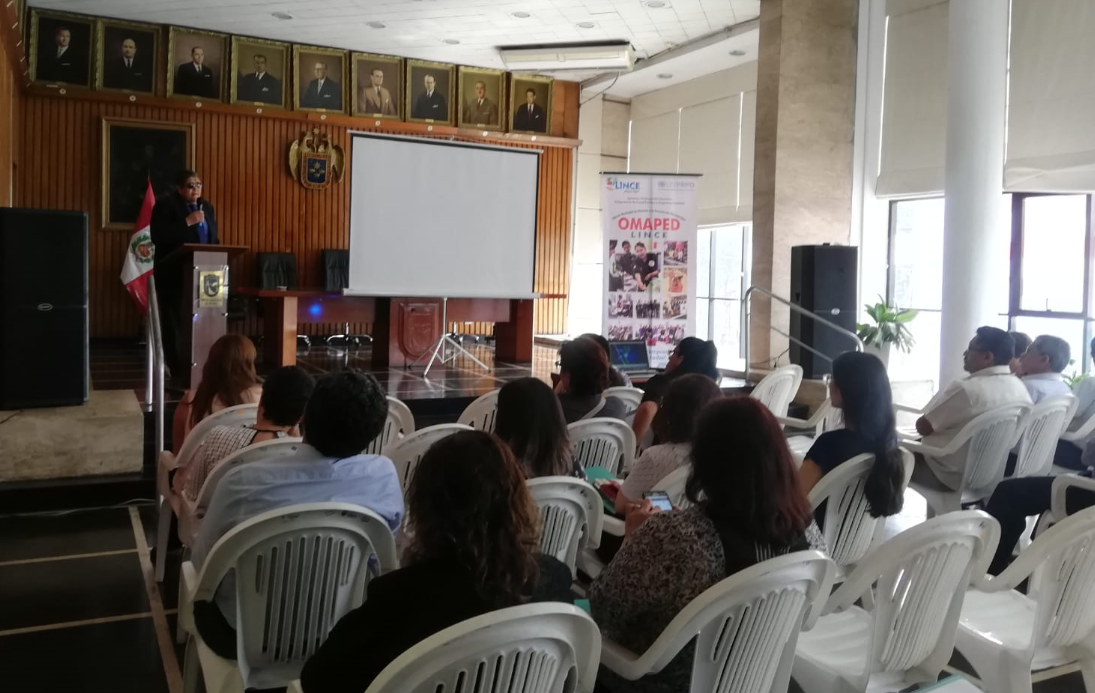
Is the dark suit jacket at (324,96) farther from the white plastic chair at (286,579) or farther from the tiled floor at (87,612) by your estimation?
the white plastic chair at (286,579)

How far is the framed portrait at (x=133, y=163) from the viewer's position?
404 inches

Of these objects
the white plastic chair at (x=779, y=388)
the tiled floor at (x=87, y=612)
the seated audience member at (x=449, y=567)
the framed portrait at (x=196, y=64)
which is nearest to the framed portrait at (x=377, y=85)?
the framed portrait at (x=196, y=64)

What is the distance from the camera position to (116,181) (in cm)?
1031

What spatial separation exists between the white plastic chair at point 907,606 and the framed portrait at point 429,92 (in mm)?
10813

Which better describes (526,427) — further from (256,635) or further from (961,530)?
(961,530)

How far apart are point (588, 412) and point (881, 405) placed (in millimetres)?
1294

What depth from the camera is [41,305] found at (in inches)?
182

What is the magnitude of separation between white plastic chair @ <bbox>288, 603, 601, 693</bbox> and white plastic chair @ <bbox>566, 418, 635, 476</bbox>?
1.99 meters

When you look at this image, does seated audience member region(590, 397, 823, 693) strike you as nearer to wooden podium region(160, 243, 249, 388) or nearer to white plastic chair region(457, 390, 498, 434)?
white plastic chair region(457, 390, 498, 434)

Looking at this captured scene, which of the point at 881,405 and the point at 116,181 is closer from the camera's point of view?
the point at 881,405

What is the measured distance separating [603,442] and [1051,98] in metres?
6.25

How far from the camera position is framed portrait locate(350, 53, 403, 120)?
38.0 feet

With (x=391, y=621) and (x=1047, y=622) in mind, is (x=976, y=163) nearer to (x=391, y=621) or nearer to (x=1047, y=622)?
(x=1047, y=622)

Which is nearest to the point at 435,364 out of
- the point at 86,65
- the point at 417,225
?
the point at 417,225
